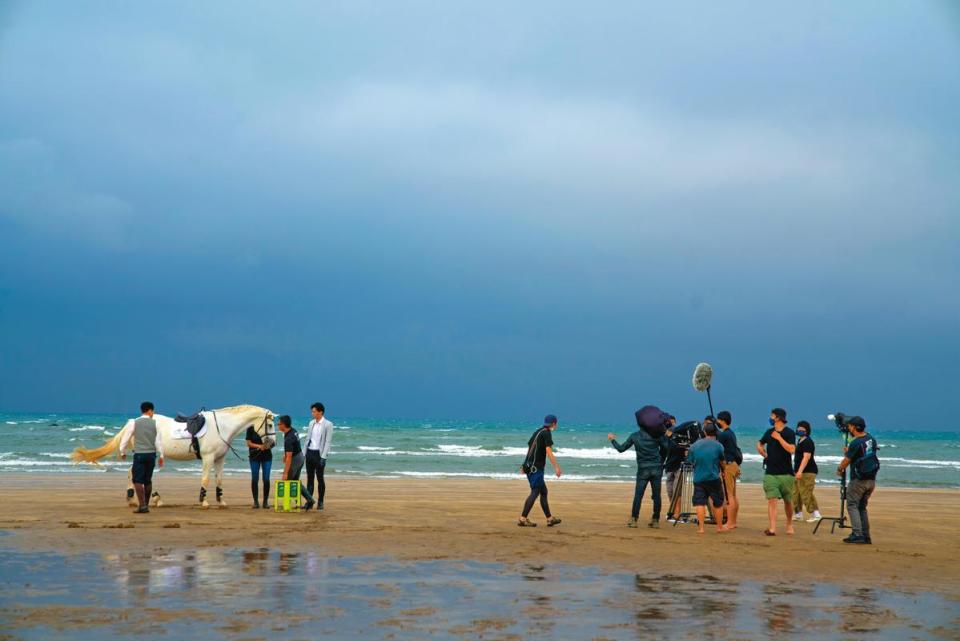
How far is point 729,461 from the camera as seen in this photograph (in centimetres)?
1619

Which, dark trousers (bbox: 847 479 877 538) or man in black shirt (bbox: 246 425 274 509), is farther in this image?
man in black shirt (bbox: 246 425 274 509)

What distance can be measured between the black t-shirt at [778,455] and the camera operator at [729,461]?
2.19 feet

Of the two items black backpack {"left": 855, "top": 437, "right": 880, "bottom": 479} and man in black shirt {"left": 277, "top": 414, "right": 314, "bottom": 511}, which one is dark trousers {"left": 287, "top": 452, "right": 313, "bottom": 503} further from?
black backpack {"left": 855, "top": 437, "right": 880, "bottom": 479}

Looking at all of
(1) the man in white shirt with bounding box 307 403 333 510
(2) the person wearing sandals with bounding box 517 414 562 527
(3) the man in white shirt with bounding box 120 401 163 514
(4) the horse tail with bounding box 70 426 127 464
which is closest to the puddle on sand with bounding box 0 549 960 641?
(2) the person wearing sandals with bounding box 517 414 562 527

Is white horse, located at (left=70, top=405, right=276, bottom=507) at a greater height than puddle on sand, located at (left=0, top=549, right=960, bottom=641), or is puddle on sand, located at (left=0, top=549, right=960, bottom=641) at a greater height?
white horse, located at (left=70, top=405, right=276, bottom=507)

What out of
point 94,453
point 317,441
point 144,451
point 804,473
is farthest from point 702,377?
point 94,453

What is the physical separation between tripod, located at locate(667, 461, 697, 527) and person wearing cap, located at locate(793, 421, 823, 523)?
5.90 feet

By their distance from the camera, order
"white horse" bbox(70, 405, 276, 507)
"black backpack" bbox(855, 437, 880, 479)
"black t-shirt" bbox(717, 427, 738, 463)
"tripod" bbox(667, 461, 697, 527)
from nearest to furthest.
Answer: "black backpack" bbox(855, 437, 880, 479) → "black t-shirt" bbox(717, 427, 738, 463) → "tripod" bbox(667, 461, 697, 527) → "white horse" bbox(70, 405, 276, 507)

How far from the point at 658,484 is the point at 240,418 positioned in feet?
25.4

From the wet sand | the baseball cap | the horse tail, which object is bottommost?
the wet sand

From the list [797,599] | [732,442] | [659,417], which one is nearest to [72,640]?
[797,599]

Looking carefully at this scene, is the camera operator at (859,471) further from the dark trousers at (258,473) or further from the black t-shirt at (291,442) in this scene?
the dark trousers at (258,473)

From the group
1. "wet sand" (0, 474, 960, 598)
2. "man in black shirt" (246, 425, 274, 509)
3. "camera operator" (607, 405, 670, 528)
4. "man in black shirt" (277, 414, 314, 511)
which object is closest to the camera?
"wet sand" (0, 474, 960, 598)

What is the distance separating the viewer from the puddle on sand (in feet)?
27.2
